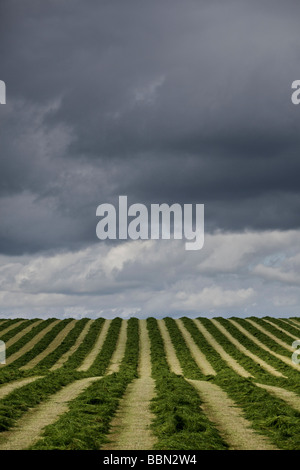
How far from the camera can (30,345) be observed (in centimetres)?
6084

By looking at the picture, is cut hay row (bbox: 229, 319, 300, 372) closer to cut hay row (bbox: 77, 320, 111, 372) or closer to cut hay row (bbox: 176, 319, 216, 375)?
cut hay row (bbox: 176, 319, 216, 375)

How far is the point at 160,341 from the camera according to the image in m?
63.0

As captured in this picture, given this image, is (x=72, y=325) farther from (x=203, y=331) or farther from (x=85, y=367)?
(x=85, y=367)

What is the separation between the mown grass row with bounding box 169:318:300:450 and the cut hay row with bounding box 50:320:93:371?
75.9 feet

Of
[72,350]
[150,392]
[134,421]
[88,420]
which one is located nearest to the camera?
[88,420]

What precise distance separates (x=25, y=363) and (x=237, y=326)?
3559cm

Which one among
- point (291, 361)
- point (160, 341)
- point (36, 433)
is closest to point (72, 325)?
point (160, 341)

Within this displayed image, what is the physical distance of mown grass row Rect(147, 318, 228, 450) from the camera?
1631cm

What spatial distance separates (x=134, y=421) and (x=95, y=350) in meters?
38.4

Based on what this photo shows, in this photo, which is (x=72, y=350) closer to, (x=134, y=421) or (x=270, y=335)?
(x=270, y=335)

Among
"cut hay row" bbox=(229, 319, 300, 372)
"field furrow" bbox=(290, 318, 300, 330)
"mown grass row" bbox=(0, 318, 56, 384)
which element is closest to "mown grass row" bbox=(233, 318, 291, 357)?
"cut hay row" bbox=(229, 319, 300, 372)

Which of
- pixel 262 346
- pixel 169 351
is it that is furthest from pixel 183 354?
pixel 262 346

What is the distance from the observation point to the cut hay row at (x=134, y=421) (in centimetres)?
1673

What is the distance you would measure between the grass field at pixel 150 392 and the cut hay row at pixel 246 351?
13 centimetres
